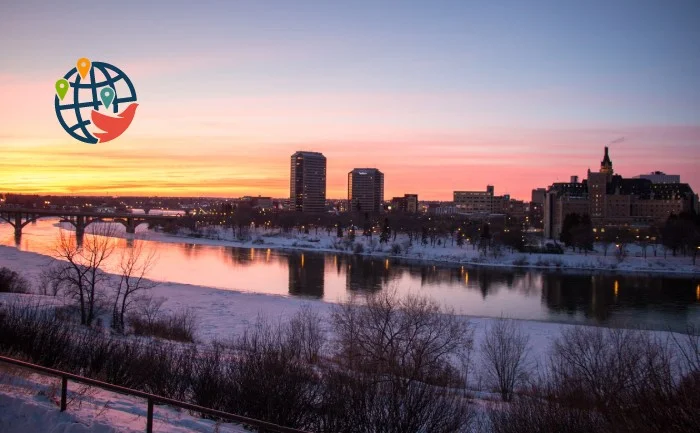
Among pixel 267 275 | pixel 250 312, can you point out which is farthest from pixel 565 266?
pixel 250 312

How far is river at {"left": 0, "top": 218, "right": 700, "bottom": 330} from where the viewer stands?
25.3 meters

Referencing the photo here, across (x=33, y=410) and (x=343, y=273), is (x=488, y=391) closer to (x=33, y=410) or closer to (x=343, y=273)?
(x=33, y=410)

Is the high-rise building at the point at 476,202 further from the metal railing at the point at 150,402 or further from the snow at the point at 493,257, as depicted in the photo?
the metal railing at the point at 150,402

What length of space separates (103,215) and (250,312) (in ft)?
152

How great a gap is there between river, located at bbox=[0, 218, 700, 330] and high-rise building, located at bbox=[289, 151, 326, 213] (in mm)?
100576

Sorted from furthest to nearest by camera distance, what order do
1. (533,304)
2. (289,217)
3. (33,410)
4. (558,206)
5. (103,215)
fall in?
(289,217)
(558,206)
(103,215)
(533,304)
(33,410)

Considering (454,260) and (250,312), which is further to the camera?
(454,260)

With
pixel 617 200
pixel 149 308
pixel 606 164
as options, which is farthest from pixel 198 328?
pixel 606 164

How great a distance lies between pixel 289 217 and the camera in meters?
83.8

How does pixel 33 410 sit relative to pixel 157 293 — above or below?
above

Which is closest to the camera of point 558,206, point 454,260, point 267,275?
point 267,275

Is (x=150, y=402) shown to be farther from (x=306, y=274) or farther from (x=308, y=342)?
(x=306, y=274)

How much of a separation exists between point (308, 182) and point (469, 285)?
117 meters

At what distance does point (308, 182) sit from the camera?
148125mm
